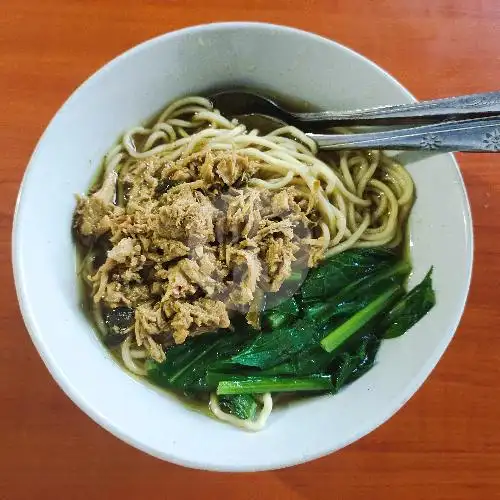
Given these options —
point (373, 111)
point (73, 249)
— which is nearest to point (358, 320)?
point (373, 111)

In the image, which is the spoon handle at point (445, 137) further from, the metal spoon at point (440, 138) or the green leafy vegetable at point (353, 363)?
the green leafy vegetable at point (353, 363)

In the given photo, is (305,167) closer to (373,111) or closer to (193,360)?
(373,111)


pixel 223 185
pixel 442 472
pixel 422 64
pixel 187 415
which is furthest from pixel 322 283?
pixel 422 64

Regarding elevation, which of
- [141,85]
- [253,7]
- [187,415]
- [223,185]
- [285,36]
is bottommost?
[187,415]

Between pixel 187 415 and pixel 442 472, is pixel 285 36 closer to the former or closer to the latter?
pixel 187 415

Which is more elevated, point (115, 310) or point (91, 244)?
point (91, 244)

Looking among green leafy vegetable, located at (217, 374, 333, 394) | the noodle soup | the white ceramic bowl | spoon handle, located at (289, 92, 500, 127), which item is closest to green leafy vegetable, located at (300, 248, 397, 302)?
the noodle soup

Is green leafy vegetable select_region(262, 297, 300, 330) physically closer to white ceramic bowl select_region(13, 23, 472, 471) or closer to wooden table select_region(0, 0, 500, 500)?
white ceramic bowl select_region(13, 23, 472, 471)
